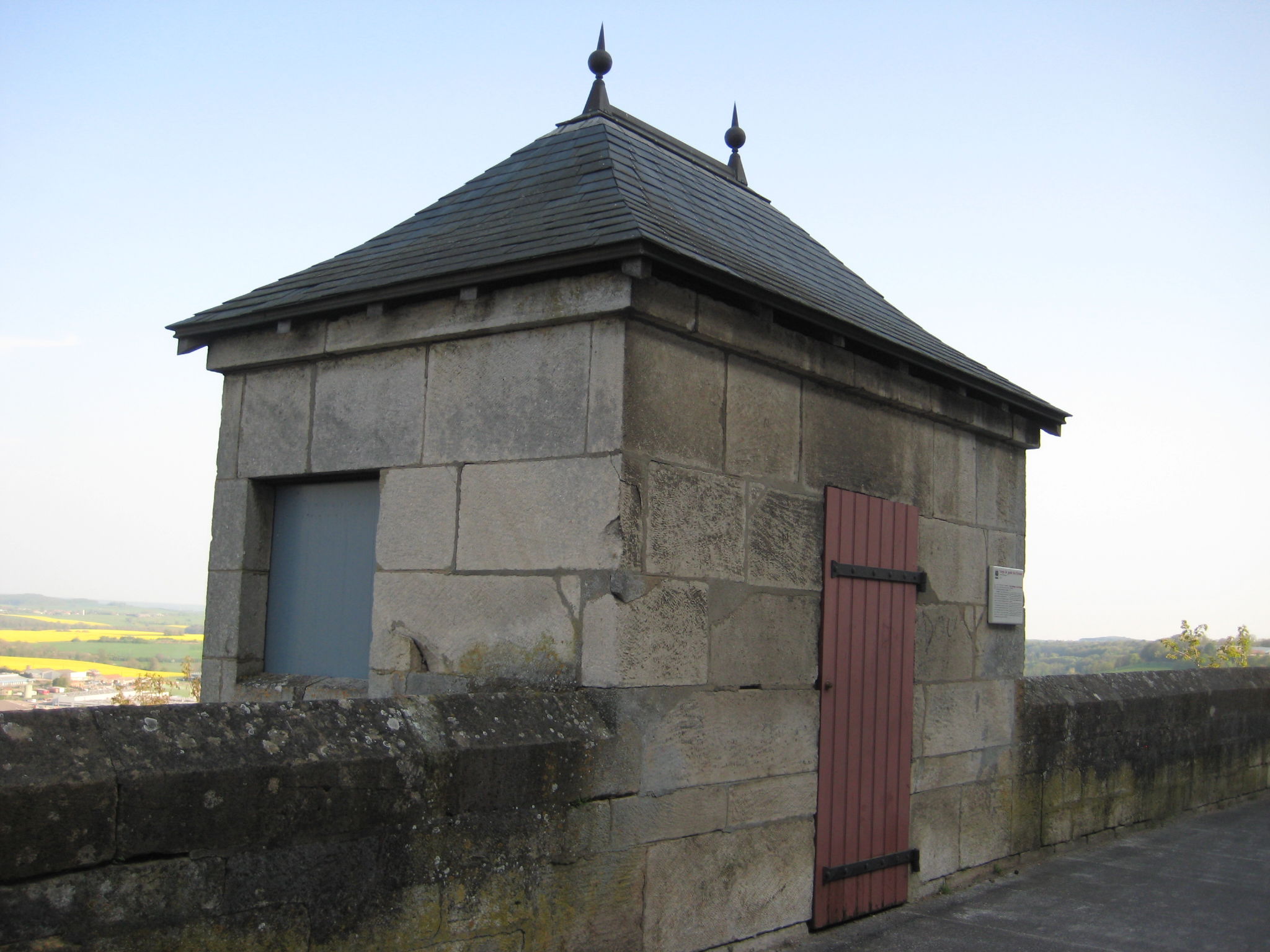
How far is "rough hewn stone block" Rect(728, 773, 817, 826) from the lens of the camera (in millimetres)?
4434

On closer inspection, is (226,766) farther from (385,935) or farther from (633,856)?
(633,856)

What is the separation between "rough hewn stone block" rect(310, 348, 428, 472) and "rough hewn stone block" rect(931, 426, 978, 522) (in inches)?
109

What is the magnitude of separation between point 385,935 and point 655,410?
2.05m

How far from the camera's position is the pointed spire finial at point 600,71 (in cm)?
603

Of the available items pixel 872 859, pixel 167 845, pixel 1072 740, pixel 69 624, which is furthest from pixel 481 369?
pixel 69 624

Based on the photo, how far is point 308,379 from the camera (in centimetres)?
517

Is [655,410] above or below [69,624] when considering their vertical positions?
above

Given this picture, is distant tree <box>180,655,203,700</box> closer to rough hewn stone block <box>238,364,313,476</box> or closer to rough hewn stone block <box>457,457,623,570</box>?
rough hewn stone block <box>238,364,313,476</box>

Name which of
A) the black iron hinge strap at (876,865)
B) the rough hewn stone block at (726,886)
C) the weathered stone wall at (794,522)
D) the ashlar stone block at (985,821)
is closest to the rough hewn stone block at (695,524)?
the weathered stone wall at (794,522)

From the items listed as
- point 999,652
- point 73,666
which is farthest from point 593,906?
point 73,666

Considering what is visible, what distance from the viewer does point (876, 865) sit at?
5172mm

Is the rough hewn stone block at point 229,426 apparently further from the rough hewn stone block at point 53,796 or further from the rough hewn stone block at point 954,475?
the rough hewn stone block at point 954,475

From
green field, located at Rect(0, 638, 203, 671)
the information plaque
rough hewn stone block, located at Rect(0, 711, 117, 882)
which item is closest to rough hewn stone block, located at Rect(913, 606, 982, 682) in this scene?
the information plaque

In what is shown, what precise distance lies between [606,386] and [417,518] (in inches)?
44.3
